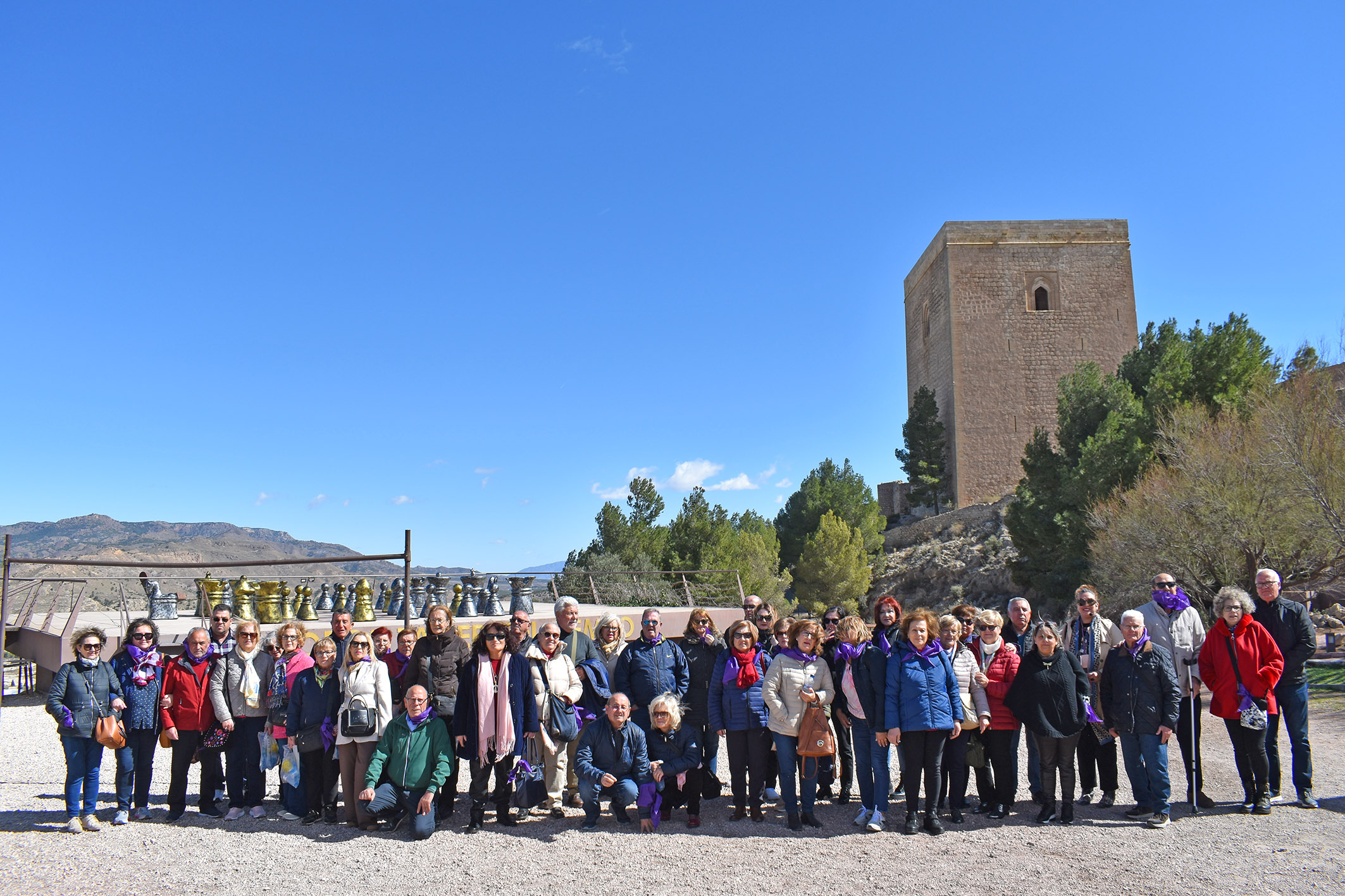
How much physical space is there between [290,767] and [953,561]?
32445 millimetres

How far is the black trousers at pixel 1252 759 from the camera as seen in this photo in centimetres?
556

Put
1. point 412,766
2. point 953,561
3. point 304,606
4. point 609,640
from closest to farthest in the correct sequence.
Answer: point 412,766, point 609,640, point 304,606, point 953,561

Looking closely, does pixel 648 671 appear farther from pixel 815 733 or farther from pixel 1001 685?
pixel 1001 685

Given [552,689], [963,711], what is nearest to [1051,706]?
[963,711]

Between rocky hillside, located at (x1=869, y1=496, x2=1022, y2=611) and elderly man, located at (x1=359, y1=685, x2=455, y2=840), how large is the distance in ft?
95.0

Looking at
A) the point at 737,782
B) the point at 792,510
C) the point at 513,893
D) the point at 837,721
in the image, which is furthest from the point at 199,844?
the point at 792,510

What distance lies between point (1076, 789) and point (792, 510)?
37.5 metres

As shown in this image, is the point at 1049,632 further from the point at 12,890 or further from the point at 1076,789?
the point at 12,890

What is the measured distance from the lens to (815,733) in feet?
A: 18.0

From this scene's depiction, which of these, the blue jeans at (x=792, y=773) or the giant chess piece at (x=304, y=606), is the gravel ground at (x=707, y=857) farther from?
the giant chess piece at (x=304, y=606)

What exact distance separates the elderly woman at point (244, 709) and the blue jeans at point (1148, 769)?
18.5ft

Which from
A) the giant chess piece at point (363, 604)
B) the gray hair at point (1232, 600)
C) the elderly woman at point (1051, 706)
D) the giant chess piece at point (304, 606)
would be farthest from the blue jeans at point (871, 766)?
the giant chess piece at point (304, 606)

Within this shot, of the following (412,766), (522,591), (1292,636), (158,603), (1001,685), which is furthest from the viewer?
(522,591)

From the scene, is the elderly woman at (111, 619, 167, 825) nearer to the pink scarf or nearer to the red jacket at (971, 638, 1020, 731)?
the pink scarf
